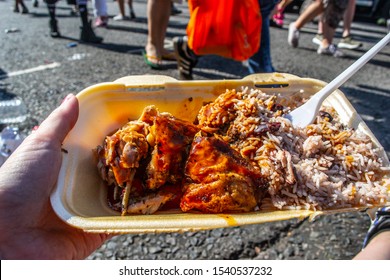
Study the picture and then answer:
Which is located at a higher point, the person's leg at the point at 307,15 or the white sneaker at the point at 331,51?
the person's leg at the point at 307,15

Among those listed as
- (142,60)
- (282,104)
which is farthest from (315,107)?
(142,60)

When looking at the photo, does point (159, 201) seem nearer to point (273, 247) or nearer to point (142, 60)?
point (273, 247)

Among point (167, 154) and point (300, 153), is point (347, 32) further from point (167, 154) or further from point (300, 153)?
point (167, 154)

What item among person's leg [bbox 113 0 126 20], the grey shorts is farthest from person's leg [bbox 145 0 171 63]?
person's leg [bbox 113 0 126 20]

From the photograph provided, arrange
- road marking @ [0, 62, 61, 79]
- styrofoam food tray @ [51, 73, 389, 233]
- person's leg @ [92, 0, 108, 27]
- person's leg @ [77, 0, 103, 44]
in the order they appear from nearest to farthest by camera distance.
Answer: styrofoam food tray @ [51, 73, 389, 233] < road marking @ [0, 62, 61, 79] < person's leg @ [77, 0, 103, 44] < person's leg @ [92, 0, 108, 27]

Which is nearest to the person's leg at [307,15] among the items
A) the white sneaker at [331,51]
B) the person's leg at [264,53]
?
the white sneaker at [331,51]

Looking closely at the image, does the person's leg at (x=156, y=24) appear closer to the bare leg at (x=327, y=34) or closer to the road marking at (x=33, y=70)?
the road marking at (x=33, y=70)

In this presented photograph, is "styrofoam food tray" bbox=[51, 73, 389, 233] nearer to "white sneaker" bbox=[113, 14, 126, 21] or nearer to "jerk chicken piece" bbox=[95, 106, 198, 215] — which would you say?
"jerk chicken piece" bbox=[95, 106, 198, 215]
